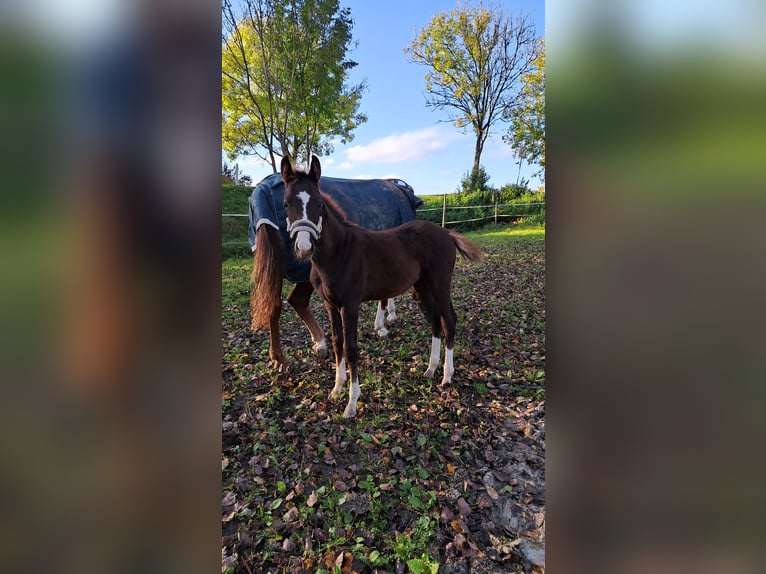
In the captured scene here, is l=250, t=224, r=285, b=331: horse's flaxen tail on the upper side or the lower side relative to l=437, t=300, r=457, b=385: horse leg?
upper

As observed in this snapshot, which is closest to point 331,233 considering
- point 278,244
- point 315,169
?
point 315,169

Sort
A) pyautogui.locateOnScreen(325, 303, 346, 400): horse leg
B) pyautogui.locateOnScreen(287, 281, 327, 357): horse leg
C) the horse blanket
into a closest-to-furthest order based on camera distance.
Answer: pyautogui.locateOnScreen(325, 303, 346, 400): horse leg → the horse blanket → pyautogui.locateOnScreen(287, 281, 327, 357): horse leg

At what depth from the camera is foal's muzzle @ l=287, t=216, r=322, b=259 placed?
2.62 m

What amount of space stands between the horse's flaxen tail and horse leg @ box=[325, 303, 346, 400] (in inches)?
22.5

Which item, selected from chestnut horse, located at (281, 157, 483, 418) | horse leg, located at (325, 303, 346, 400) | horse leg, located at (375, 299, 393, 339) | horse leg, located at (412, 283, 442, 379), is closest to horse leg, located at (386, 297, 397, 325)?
horse leg, located at (375, 299, 393, 339)

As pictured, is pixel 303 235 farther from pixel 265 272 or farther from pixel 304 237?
pixel 265 272

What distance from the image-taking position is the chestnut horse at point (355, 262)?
8.89ft

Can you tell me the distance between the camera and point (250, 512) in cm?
218
